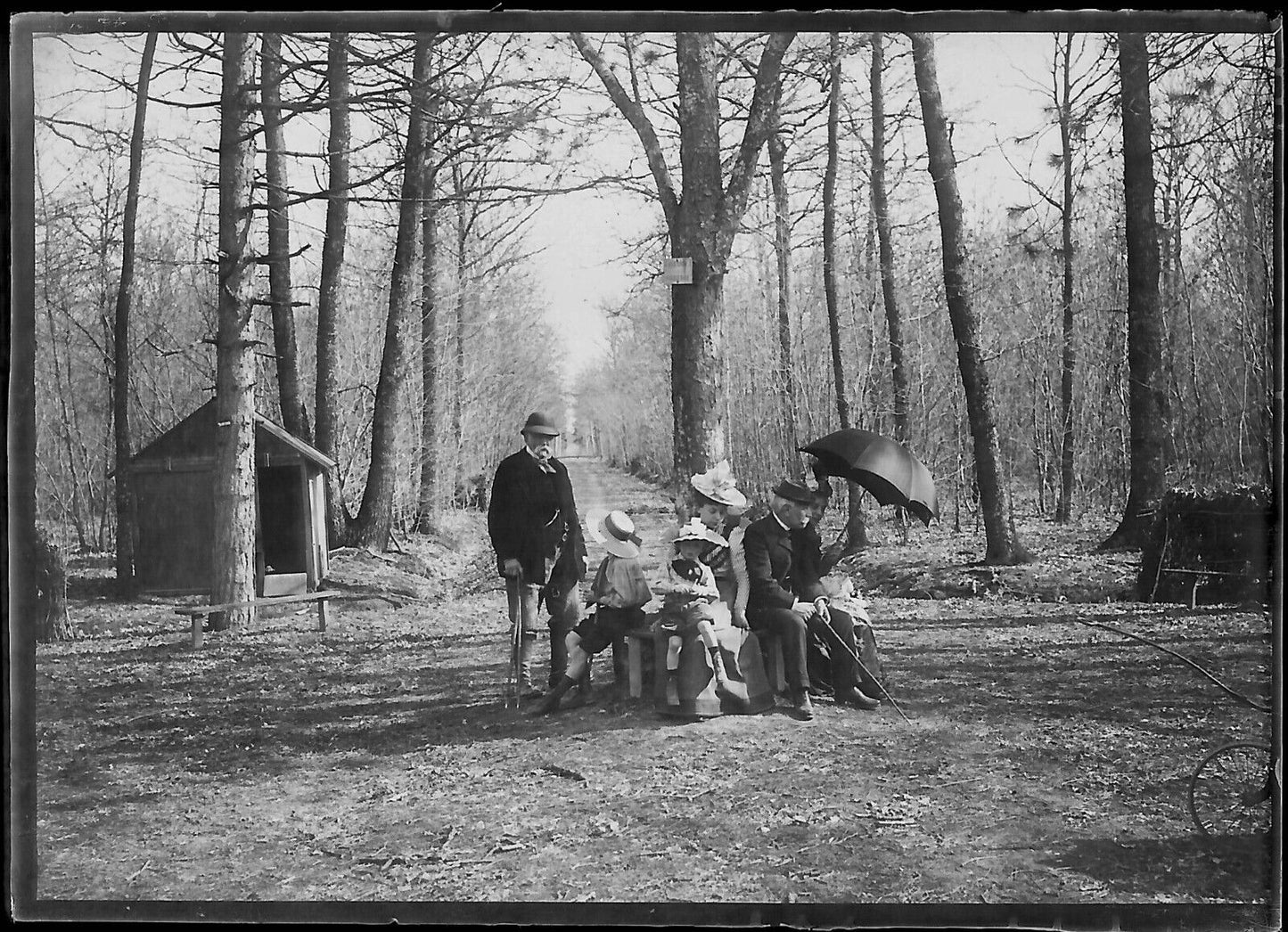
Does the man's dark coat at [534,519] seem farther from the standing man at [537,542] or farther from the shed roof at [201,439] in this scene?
the shed roof at [201,439]

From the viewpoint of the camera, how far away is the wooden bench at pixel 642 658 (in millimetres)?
5098

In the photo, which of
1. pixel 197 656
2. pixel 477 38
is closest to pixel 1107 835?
pixel 197 656

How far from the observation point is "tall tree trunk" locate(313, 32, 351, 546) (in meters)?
5.27

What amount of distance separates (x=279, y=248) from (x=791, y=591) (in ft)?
10.4

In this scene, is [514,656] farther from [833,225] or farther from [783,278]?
[833,225]

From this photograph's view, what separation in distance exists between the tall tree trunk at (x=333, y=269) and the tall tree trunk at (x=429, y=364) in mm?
412

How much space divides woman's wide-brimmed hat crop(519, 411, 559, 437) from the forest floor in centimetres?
20

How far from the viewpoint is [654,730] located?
16.5 ft

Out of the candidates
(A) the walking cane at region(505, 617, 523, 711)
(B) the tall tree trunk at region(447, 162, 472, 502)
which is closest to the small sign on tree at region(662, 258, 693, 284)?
(B) the tall tree trunk at region(447, 162, 472, 502)

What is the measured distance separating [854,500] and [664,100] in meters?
2.27

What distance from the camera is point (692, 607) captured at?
5055 mm

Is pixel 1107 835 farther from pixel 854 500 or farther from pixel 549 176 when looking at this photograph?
pixel 549 176

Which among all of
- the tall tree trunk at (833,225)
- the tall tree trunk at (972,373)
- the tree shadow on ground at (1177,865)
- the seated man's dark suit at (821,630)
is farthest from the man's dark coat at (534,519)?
the tree shadow on ground at (1177,865)

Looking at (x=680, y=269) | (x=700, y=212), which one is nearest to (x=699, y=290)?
(x=680, y=269)
